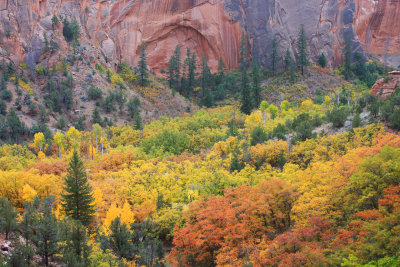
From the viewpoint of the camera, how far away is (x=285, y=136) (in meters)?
40.6

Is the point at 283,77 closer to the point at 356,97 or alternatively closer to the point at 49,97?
the point at 356,97

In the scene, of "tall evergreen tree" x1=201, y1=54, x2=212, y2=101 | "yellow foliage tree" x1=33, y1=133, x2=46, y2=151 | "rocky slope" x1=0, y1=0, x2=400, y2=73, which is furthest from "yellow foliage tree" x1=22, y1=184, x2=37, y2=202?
"tall evergreen tree" x1=201, y1=54, x2=212, y2=101

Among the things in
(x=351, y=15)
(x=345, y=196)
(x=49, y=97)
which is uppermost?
(x=351, y=15)

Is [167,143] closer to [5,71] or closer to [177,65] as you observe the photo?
[5,71]

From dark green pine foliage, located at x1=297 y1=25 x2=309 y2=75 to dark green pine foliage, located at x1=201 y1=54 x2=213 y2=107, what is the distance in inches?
860

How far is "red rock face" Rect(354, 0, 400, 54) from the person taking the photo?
315 ft

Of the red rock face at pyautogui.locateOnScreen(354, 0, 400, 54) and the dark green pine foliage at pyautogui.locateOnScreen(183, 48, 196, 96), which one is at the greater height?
the red rock face at pyautogui.locateOnScreen(354, 0, 400, 54)

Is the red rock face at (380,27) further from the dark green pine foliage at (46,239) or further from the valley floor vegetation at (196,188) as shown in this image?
the dark green pine foliage at (46,239)

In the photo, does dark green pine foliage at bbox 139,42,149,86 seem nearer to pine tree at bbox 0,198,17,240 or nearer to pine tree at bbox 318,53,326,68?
pine tree at bbox 318,53,326,68

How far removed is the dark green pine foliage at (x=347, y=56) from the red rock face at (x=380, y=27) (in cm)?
1198

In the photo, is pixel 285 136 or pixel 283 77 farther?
pixel 283 77

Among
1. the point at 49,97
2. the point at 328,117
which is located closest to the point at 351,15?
the point at 328,117

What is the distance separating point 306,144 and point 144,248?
19276 millimetres

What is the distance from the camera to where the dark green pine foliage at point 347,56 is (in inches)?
3211
